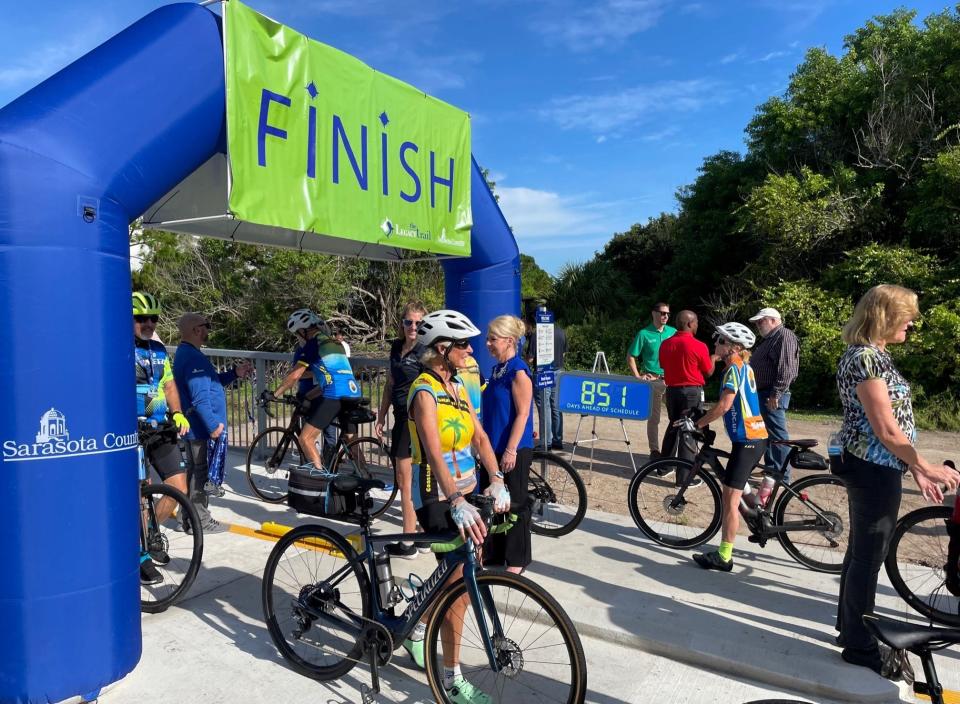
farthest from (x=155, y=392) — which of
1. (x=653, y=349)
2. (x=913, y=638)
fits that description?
(x=653, y=349)

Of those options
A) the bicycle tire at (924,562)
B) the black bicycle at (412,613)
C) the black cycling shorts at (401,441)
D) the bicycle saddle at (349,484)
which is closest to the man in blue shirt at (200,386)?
the black cycling shorts at (401,441)

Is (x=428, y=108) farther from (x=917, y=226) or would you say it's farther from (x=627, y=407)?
(x=917, y=226)

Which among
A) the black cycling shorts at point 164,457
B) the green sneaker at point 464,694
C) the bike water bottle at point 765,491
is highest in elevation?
the black cycling shorts at point 164,457

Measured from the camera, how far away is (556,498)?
6168 mm

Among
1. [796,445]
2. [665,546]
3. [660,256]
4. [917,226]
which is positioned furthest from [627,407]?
[660,256]

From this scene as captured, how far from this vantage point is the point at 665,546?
18.6ft

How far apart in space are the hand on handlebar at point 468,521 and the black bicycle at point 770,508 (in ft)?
9.02

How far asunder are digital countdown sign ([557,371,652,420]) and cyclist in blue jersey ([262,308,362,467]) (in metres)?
2.28

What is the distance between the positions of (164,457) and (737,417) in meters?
4.02

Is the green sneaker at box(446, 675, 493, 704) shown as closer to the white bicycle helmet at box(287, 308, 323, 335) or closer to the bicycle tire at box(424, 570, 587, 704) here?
the bicycle tire at box(424, 570, 587, 704)

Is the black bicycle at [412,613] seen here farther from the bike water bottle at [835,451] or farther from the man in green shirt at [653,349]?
the man in green shirt at [653,349]

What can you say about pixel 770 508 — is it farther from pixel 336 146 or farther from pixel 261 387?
pixel 261 387

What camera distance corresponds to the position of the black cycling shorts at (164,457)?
15.9 ft

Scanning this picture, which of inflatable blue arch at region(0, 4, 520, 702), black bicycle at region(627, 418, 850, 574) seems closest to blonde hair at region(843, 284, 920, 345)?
black bicycle at region(627, 418, 850, 574)
